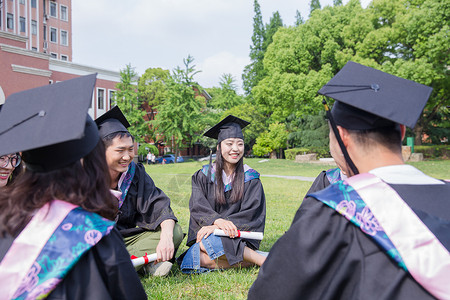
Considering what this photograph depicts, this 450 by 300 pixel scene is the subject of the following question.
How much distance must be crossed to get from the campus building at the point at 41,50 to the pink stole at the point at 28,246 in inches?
881

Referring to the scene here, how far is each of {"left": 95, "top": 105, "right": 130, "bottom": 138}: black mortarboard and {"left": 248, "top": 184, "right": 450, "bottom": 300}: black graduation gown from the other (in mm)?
2250

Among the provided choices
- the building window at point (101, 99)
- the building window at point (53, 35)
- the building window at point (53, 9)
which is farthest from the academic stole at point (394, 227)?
the building window at point (53, 9)

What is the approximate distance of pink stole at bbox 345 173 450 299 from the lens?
1287 millimetres

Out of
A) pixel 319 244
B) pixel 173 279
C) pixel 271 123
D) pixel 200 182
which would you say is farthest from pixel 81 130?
pixel 271 123

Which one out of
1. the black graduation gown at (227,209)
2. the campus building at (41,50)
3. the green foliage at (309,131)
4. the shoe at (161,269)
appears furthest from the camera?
the green foliage at (309,131)

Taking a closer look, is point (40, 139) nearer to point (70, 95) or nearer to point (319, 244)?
point (70, 95)

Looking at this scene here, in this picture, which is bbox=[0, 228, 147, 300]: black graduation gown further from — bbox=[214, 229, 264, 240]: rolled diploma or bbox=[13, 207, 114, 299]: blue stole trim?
bbox=[214, 229, 264, 240]: rolled diploma

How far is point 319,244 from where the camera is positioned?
4.70ft

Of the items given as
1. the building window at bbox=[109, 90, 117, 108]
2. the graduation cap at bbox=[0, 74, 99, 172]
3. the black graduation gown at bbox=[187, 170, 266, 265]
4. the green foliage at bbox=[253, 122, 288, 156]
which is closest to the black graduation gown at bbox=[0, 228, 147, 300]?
the graduation cap at bbox=[0, 74, 99, 172]

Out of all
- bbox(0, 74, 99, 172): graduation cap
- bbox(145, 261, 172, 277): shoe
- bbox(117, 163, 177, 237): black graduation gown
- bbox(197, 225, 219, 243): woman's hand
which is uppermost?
bbox(0, 74, 99, 172): graduation cap

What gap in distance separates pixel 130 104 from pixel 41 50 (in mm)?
14172

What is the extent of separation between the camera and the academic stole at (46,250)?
128 centimetres

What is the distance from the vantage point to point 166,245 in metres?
3.17

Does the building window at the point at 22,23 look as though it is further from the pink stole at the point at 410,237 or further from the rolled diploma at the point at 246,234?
the pink stole at the point at 410,237
